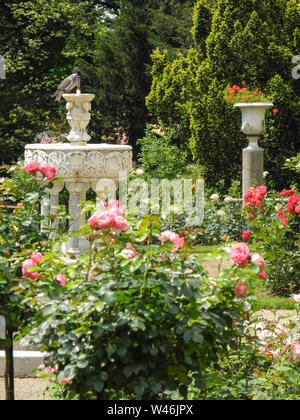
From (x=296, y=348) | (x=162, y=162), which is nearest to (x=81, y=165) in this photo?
(x=296, y=348)

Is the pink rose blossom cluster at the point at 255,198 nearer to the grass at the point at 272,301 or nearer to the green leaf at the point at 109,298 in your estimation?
the grass at the point at 272,301

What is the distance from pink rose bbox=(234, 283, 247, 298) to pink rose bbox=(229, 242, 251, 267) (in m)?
0.09

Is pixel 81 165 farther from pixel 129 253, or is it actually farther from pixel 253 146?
pixel 129 253

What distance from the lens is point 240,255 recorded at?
246 centimetres

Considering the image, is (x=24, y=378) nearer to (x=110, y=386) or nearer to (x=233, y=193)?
(x=110, y=386)

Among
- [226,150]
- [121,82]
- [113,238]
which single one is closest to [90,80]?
[121,82]

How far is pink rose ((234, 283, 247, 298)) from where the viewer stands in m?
2.51

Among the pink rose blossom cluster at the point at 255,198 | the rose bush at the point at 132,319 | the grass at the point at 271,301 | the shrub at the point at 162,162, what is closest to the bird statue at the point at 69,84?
the pink rose blossom cluster at the point at 255,198

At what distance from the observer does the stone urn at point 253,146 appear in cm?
864

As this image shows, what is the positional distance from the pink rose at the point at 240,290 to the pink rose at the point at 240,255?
90 mm

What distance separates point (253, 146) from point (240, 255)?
21.5ft

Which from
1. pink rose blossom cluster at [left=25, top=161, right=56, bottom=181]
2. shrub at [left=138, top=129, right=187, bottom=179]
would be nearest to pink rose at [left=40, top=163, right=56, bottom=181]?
pink rose blossom cluster at [left=25, top=161, right=56, bottom=181]

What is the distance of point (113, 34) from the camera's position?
52.4 ft

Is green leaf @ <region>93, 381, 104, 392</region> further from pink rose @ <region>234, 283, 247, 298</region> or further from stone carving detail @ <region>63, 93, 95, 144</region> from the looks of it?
stone carving detail @ <region>63, 93, 95, 144</region>
